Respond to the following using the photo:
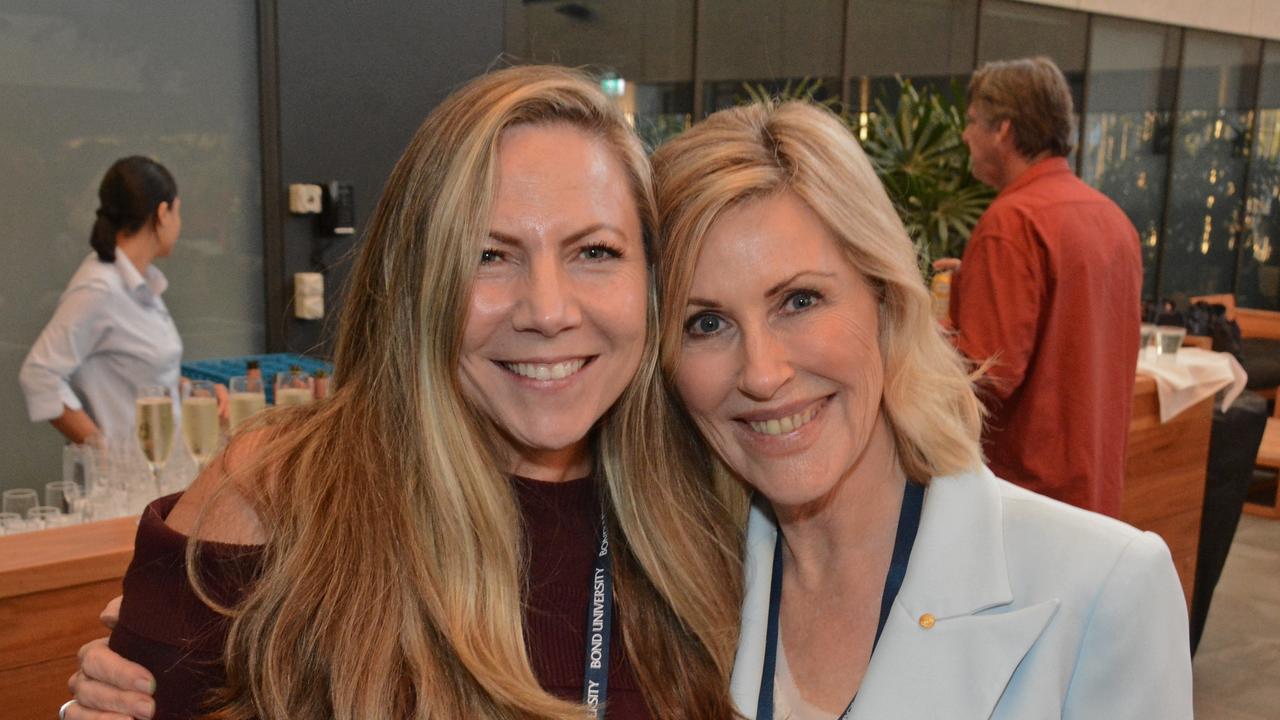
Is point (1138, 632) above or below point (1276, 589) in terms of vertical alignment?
above

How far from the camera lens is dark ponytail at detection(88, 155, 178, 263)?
3.90 m

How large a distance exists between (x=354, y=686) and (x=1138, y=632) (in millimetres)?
944

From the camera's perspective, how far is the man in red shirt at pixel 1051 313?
3.46m

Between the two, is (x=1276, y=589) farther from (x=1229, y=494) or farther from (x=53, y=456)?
(x=53, y=456)

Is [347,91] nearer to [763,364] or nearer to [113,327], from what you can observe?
[113,327]

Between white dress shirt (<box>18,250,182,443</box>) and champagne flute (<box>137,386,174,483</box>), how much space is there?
1048 mm

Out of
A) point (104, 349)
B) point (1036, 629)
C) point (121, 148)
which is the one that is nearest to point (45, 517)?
point (104, 349)

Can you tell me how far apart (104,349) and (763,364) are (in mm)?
3006

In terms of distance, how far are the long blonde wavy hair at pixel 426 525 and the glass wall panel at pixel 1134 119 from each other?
920 centimetres

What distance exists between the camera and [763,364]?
4.83 ft

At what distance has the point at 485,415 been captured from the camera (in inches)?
60.5

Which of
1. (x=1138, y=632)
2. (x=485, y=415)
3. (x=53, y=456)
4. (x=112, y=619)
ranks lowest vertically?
(x=53, y=456)

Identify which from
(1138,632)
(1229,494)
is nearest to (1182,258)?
(1229,494)

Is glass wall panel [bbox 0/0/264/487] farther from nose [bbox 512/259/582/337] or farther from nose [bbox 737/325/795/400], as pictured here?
nose [bbox 737/325/795/400]
